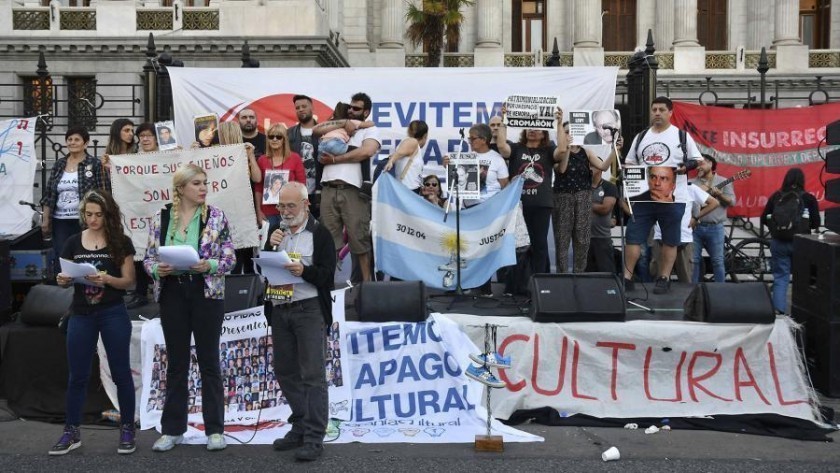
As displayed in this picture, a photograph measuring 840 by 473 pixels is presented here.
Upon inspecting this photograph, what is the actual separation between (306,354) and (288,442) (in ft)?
2.43

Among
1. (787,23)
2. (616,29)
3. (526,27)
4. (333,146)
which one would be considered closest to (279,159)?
(333,146)

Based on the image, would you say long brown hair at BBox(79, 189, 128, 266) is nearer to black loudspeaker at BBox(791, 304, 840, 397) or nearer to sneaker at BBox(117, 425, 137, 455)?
sneaker at BBox(117, 425, 137, 455)

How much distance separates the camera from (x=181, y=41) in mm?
29125

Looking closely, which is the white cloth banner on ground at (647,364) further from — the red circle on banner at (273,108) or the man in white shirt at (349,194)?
the red circle on banner at (273,108)

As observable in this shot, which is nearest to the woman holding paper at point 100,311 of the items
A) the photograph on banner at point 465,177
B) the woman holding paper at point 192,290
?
the woman holding paper at point 192,290

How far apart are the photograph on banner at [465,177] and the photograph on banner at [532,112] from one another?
21.3 inches

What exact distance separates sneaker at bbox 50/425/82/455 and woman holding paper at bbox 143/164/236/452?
60 cm

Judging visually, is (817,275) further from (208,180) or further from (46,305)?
(46,305)

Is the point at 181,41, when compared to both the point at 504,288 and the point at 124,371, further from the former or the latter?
the point at 124,371

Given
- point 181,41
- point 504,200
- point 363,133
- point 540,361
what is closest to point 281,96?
point 363,133

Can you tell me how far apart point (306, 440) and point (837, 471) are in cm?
355

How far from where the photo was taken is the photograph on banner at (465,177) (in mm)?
8836

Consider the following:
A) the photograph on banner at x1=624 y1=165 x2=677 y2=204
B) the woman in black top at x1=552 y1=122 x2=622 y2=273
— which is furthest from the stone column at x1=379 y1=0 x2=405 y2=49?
the photograph on banner at x1=624 y1=165 x2=677 y2=204

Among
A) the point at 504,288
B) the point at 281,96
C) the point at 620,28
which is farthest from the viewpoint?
the point at 620,28
